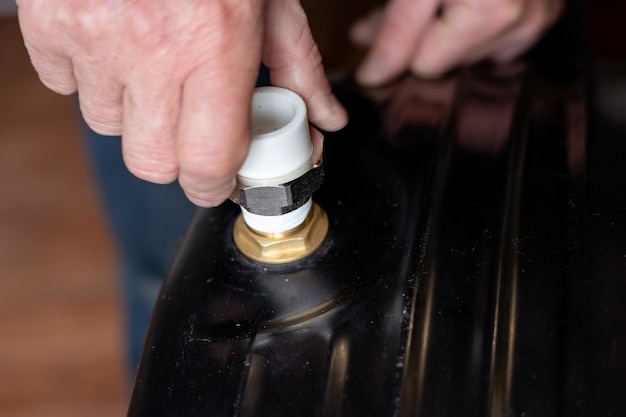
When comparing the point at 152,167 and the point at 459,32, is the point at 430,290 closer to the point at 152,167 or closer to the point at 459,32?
the point at 152,167

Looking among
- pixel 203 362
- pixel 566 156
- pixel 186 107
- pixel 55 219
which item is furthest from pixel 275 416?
pixel 55 219

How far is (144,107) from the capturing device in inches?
Result: 17.4

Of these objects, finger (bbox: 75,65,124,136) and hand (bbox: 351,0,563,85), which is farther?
hand (bbox: 351,0,563,85)

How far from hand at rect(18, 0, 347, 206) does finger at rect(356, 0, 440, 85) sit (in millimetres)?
219

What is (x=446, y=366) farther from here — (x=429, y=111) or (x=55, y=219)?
(x=55, y=219)

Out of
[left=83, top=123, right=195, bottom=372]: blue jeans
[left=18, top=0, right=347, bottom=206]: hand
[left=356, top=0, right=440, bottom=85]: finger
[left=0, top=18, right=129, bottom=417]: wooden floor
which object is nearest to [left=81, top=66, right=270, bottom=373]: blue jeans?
[left=83, top=123, right=195, bottom=372]: blue jeans

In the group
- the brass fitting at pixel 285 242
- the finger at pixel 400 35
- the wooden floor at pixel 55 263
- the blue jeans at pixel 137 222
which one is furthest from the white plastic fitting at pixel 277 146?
the wooden floor at pixel 55 263

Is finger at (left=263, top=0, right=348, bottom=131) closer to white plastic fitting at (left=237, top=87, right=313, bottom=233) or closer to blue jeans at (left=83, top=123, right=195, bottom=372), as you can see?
white plastic fitting at (left=237, top=87, right=313, bottom=233)

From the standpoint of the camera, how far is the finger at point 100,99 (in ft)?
1.52

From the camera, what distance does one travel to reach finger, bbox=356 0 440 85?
2.30ft

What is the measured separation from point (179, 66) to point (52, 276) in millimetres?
980

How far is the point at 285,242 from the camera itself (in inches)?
19.9

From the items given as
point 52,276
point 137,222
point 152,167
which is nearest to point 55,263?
point 52,276

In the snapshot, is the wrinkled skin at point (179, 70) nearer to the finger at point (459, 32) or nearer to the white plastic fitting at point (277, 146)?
the white plastic fitting at point (277, 146)
